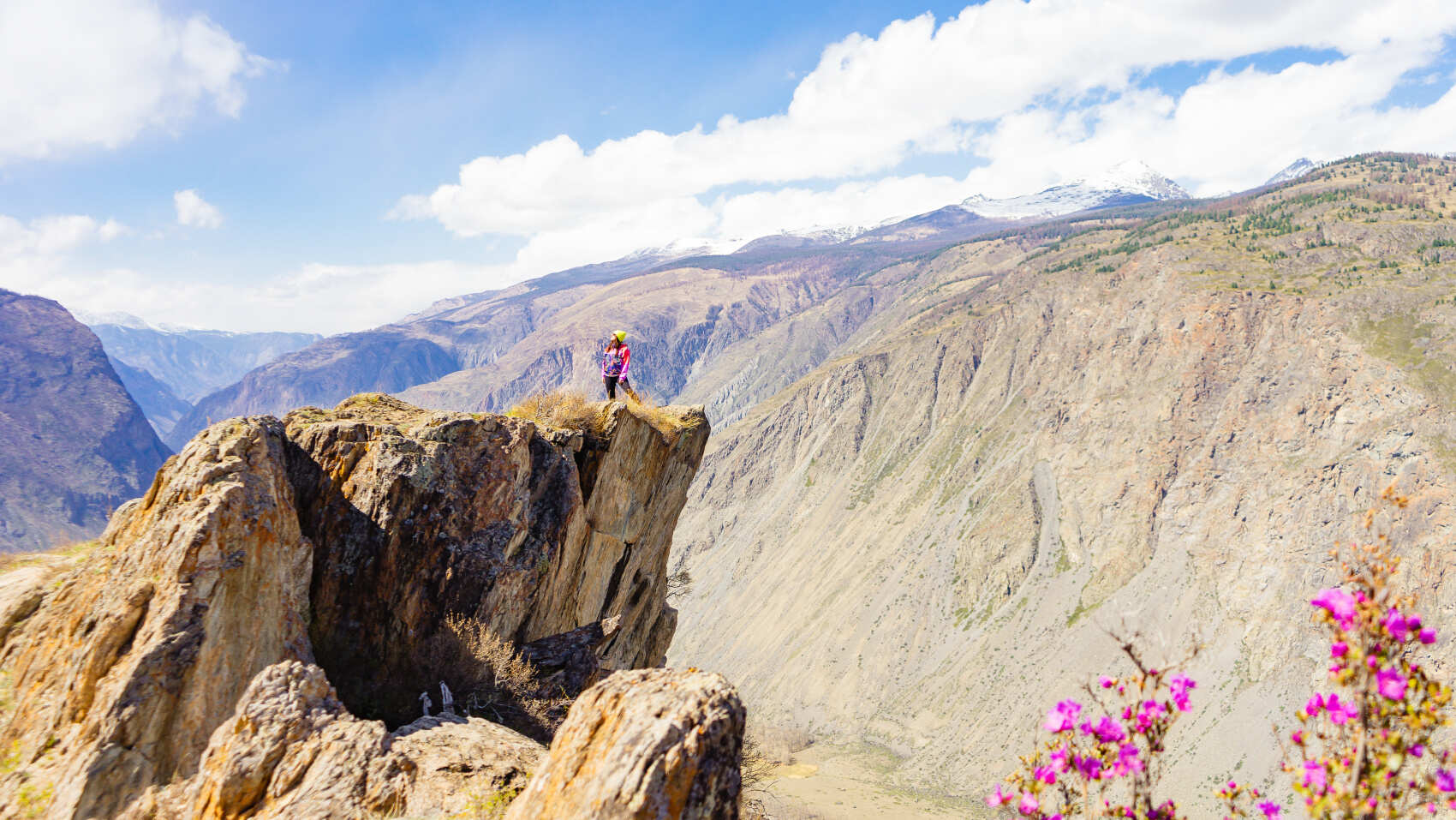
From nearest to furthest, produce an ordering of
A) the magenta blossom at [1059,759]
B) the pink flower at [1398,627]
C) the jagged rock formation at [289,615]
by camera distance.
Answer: the pink flower at [1398,627], the magenta blossom at [1059,759], the jagged rock formation at [289,615]

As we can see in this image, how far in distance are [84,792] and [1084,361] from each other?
170 meters

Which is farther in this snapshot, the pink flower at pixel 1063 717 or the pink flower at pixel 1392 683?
the pink flower at pixel 1063 717

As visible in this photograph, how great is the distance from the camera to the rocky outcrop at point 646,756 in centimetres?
720

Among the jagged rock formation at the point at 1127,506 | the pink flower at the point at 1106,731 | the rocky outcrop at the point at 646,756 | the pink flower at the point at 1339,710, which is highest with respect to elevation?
the pink flower at the point at 1339,710

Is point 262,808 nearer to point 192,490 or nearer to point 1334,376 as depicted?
point 192,490

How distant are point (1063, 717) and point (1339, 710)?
1.84m

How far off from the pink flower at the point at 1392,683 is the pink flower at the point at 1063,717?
1.95 meters

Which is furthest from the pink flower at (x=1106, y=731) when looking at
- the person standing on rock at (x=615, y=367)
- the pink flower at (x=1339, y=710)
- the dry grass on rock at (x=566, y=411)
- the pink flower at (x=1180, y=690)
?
the person standing on rock at (x=615, y=367)

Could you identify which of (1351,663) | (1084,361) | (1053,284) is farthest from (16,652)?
(1053,284)

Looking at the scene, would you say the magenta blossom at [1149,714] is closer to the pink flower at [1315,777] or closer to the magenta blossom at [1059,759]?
the magenta blossom at [1059,759]

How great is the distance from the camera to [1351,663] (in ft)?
16.8

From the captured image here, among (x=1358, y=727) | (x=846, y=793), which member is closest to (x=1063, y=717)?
(x=1358, y=727)

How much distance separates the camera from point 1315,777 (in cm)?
488

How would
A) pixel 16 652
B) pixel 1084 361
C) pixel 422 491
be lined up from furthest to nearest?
pixel 1084 361 → pixel 422 491 → pixel 16 652
